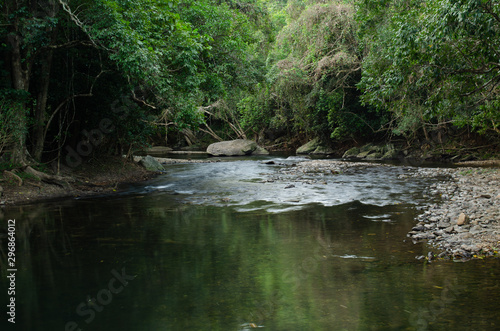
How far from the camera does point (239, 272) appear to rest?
5.80 meters

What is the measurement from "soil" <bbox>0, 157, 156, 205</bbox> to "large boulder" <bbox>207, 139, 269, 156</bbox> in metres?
12.4

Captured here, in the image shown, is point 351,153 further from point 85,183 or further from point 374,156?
point 85,183

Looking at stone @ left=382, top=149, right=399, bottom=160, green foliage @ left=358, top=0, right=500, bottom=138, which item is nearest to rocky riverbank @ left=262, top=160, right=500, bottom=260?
green foliage @ left=358, top=0, right=500, bottom=138

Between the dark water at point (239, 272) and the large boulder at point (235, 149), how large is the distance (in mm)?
20500

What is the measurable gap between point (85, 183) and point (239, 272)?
9.88 metres

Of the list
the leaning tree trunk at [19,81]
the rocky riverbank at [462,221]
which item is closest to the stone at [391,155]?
the rocky riverbank at [462,221]

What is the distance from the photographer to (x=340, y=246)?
6.96 meters

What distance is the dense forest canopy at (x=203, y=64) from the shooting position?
9.62m

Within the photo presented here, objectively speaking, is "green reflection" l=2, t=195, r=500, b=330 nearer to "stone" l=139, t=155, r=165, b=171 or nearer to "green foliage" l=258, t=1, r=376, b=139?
"stone" l=139, t=155, r=165, b=171

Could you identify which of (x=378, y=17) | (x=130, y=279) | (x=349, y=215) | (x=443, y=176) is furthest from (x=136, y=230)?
(x=378, y=17)

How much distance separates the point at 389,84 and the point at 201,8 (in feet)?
29.7

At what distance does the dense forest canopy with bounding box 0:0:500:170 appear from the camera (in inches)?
379

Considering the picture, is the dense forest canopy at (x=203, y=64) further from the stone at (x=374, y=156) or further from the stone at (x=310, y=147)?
the stone at (x=310, y=147)

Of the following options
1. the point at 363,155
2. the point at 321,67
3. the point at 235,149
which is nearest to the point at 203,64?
the point at 321,67
